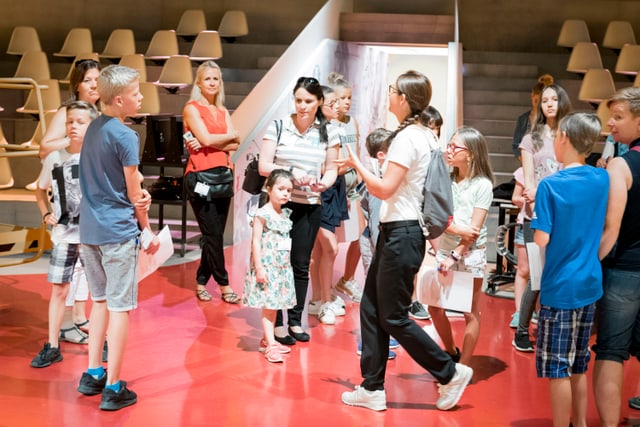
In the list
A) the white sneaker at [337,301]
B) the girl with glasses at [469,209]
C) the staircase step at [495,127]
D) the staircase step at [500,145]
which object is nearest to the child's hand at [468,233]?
the girl with glasses at [469,209]

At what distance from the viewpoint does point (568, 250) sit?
3.36 m

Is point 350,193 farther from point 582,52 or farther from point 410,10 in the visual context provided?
point 410,10

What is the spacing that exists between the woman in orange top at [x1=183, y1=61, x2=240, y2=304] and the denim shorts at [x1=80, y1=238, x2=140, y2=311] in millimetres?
1952

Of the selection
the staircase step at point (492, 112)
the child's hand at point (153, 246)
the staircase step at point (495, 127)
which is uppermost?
the staircase step at point (492, 112)

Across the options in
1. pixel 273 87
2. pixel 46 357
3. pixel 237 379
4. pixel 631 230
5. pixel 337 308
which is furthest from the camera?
pixel 273 87

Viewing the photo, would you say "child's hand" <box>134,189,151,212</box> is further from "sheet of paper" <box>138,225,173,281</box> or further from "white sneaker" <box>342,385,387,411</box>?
"white sneaker" <box>342,385,387,411</box>

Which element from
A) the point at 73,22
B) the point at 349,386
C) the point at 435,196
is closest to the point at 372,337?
the point at 349,386

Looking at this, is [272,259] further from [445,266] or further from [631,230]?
[631,230]

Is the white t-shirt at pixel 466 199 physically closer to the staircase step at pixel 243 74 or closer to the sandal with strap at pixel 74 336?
the sandal with strap at pixel 74 336

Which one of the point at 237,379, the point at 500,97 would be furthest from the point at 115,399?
the point at 500,97

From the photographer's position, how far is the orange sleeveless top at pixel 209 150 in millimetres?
5773

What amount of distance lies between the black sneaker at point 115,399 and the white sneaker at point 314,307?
1.95m

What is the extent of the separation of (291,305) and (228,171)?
1450 mm

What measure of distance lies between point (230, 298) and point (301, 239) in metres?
1.23
